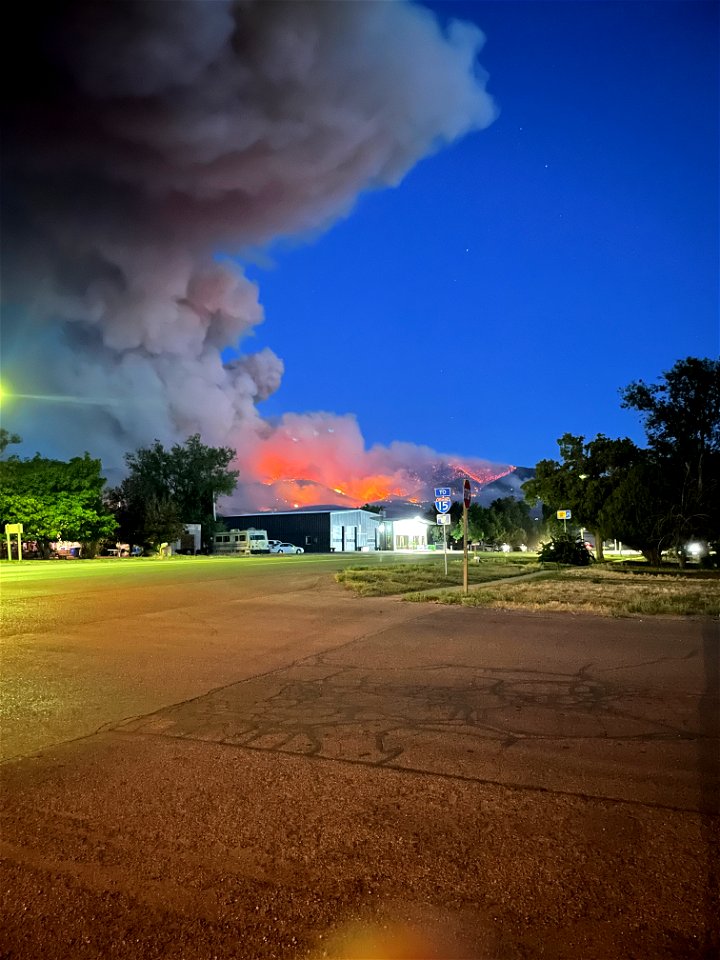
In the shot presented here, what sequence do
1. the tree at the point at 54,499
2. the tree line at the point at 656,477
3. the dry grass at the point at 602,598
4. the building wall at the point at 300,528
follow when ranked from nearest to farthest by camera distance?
the dry grass at the point at 602,598, the tree line at the point at 656,477, the tree at the point at 54,499, the building wall at the point at 300,528

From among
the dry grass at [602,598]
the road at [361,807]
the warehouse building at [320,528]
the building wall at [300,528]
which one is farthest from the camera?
the building wall at [300,528]

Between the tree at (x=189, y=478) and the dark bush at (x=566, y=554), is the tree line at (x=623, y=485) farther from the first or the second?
the tree at (x=189, y=478)

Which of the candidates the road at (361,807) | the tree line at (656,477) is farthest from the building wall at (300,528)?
the road at (361,807)

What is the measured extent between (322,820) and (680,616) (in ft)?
37.8

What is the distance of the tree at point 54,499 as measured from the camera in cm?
5125

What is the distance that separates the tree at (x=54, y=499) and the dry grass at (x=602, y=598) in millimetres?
42124

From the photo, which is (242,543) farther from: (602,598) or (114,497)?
(602,598)

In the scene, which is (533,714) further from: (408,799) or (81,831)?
(81,831)

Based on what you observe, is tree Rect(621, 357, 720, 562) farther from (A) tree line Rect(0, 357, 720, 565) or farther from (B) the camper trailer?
(B) the camper trailer

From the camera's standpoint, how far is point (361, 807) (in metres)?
3.96

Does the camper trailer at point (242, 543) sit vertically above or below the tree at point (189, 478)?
below

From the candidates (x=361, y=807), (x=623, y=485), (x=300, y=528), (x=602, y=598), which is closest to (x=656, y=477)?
(x=623, y=485)

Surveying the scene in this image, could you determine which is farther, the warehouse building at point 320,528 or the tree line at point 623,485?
the warehouse building at point 320,528

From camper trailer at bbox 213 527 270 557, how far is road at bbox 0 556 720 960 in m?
69.7
